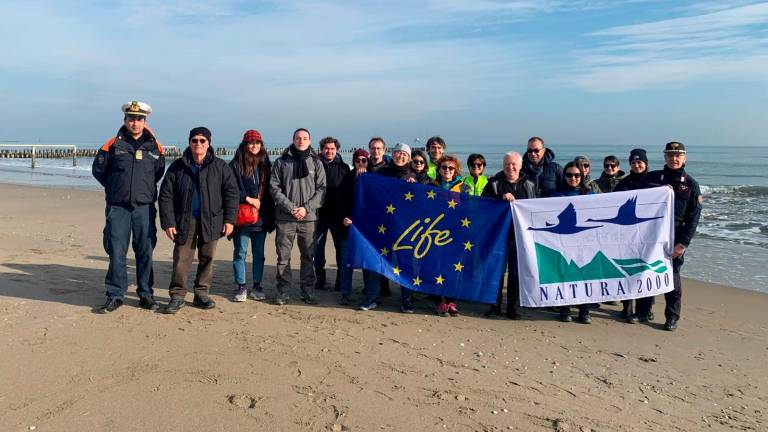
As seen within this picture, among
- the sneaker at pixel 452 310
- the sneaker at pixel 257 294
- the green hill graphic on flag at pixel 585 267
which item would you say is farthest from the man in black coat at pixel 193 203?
the green hill graphic on flag at pixel 585 267

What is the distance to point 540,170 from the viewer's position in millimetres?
6480

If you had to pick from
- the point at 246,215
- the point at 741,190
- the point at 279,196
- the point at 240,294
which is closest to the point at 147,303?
the point at 240,294

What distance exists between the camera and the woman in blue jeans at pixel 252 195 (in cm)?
583

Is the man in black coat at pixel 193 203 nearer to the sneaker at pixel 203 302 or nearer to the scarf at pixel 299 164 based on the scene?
the sneaker at pixel 203 302

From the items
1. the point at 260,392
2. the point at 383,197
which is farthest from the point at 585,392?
the point at 383,197

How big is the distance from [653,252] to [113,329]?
5.63 m

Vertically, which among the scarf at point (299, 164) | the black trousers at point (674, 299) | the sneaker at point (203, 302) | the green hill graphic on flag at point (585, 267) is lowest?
the sneaker at point (203, 302)

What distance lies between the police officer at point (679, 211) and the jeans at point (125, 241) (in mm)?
5655

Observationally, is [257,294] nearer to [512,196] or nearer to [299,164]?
[299,164]

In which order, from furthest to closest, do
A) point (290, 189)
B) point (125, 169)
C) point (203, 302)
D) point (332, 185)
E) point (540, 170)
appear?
point (540, 170) < point (332, 185) < point (290, 189) < point (203, 302) < point (125, 169)

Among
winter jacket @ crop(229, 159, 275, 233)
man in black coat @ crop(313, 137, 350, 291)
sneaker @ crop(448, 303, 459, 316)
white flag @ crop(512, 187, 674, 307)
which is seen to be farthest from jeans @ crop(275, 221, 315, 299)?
white flag @ crop(512, 187, 674, 307)

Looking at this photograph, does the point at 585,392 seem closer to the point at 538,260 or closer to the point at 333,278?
the point at 538,260

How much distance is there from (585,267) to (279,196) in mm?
3509

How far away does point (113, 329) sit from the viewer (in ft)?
15.9
